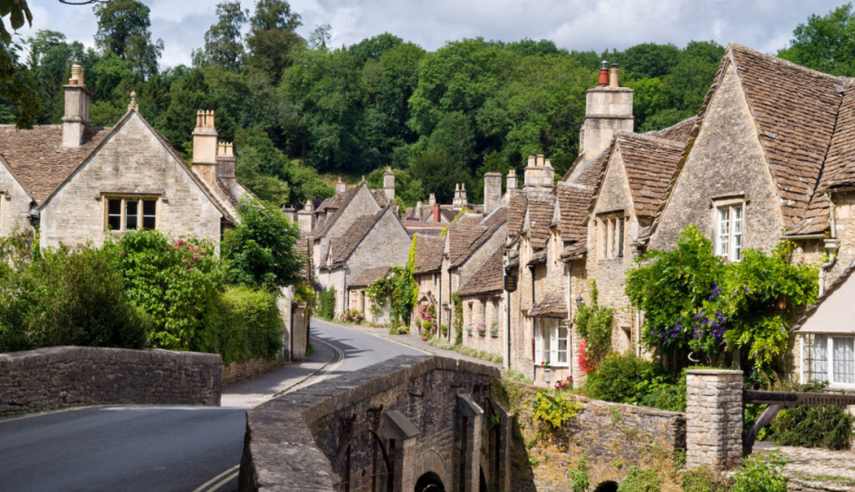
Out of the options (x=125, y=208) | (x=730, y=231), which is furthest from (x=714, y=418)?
(x=125, y=208)

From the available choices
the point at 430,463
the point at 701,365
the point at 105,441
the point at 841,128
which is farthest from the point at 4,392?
the point at 841,128

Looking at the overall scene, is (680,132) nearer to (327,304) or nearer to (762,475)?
(762,475)

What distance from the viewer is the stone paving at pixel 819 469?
1638 cm

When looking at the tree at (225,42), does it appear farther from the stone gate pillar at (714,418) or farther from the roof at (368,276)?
the stone gate pillar at (714,418)

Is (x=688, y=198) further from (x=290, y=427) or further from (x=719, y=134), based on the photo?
(x=290, y=427)

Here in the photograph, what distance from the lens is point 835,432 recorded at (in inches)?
726

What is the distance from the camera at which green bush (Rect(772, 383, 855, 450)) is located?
18.5 meters

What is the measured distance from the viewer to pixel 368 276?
67000mm

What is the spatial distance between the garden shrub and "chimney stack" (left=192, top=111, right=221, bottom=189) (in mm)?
12094

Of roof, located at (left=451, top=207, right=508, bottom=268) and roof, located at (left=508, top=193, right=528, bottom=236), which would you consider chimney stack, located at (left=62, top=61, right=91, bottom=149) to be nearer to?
roof, located at (left=508, top=193, right=528, bottom=236)

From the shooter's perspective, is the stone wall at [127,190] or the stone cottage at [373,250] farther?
the stone cottage at [373,250]

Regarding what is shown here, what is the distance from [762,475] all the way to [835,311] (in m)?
3.25

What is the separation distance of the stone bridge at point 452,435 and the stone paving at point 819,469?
5.08ft

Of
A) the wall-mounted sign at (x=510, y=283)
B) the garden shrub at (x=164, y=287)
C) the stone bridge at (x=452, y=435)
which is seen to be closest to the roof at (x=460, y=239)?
the wall-mounted sign at (x=510, y=283)
